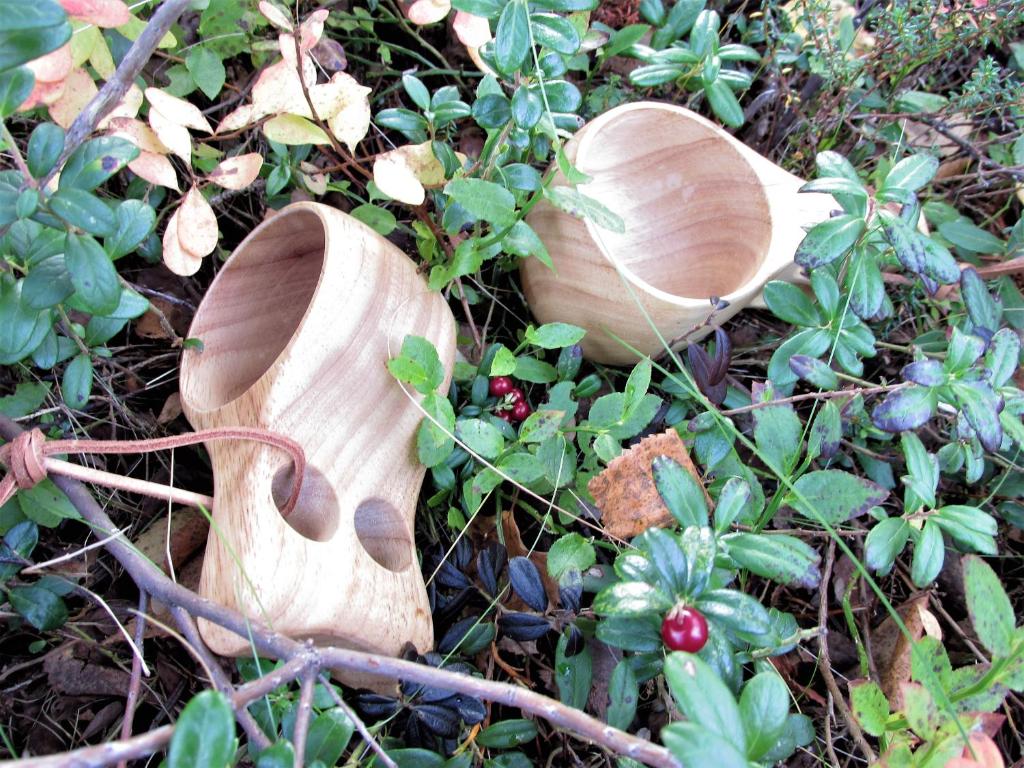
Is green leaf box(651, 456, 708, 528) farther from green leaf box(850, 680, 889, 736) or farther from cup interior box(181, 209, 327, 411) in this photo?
cup interior box(181, 209, 327, 411)

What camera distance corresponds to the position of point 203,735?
2.19 ft

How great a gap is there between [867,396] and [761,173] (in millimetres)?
391

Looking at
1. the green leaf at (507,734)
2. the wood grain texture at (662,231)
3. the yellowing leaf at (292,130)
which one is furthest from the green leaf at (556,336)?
the green leaf at (507,734)

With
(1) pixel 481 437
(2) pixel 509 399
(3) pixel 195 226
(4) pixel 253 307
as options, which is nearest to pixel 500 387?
(2) pixel 509 399

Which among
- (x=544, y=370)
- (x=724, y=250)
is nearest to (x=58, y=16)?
(x=544, y=370)

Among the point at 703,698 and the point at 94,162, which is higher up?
the point at 94,162

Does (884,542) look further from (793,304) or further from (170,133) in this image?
(170,133)

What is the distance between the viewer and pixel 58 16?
79 centimetres

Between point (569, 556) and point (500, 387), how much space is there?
0.98ft

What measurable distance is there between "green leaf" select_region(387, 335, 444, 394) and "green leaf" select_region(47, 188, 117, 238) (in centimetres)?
37

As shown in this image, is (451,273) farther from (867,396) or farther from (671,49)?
(867,396)

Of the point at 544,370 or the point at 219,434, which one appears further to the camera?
the point at 544,370

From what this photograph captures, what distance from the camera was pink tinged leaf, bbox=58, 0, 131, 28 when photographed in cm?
92

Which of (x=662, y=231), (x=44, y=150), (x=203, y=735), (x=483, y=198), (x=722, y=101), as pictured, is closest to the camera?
(x=203, y=735)
